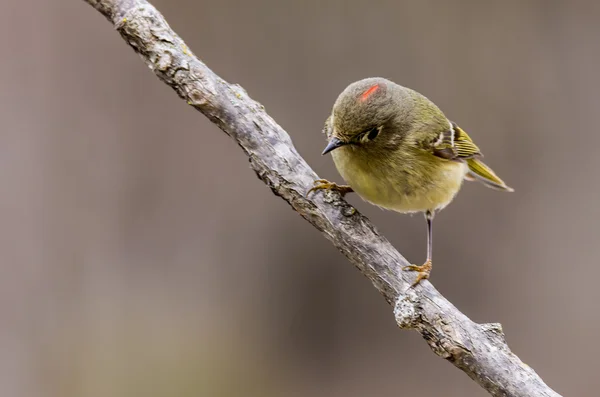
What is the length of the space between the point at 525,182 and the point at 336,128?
261 centimetres

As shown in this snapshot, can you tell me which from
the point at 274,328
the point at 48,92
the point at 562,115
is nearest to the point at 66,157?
the point at 48,92

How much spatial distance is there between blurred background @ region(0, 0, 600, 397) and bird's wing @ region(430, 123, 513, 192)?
3.67ft

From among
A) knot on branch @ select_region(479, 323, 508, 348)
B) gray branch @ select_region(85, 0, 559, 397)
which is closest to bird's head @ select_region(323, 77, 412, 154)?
gray branch @ select_region(85, 0, 559, 397)

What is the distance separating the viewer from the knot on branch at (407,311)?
196 cm

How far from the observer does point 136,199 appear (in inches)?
175

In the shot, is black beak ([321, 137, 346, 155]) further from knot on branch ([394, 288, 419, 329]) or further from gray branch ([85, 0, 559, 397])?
knot on branch ([394, 288, 419, 329])

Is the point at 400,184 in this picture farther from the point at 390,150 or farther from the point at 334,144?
the point at 334,144

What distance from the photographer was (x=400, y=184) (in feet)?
8.19

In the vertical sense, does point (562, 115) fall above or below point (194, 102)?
above

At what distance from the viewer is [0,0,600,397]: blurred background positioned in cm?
430

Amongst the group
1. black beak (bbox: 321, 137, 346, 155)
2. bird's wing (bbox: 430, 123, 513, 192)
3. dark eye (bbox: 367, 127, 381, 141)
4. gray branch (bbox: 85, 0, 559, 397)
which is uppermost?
bird's wing (bbox: 430, 123, 513, 192)

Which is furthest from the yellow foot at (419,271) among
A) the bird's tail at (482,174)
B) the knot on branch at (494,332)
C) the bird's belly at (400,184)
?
the bird's tail at (482,174)

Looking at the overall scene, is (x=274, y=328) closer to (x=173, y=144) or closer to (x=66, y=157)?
(x=173, y=144)

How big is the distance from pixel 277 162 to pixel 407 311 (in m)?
0.61
